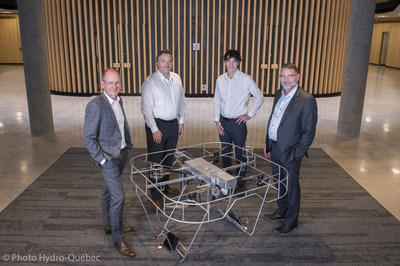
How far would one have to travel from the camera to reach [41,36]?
6516 millimetres

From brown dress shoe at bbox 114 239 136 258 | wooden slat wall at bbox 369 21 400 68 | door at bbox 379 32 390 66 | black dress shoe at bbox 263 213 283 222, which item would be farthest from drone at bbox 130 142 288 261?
door at bbox 379 32 390 66

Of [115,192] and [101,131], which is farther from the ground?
[101,131]

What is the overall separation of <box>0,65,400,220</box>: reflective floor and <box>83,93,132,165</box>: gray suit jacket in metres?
1.69

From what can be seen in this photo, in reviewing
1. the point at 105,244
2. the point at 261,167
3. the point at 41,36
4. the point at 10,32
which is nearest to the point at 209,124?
the point at 261,167

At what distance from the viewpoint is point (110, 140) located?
312 centimetres

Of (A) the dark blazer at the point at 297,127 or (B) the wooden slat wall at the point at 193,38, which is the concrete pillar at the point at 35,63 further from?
(A) the dark blazer at the point at 297,127

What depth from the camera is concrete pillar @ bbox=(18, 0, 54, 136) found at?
6348 millimetres

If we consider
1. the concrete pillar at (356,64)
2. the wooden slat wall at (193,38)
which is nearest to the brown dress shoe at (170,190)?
the concrete pillar at (356,64)

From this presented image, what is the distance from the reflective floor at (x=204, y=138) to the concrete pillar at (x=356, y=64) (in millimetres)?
337

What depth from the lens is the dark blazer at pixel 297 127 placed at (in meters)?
3.21

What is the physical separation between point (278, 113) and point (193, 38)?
734 centimetres

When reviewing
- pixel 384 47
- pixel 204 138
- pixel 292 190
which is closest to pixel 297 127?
pixel 292 190

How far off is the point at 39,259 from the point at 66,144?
132 inches

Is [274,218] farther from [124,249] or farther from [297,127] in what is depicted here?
[124,249]
